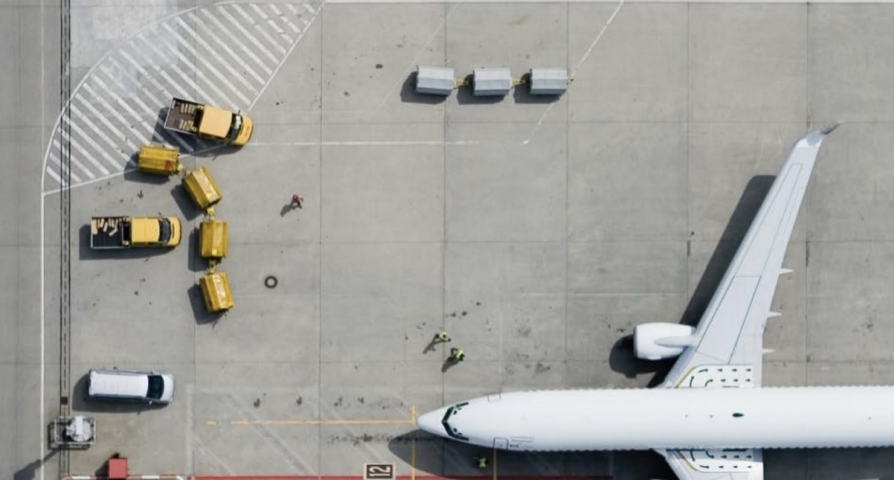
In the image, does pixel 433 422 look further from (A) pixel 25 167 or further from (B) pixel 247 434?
(A) pixel 25 167

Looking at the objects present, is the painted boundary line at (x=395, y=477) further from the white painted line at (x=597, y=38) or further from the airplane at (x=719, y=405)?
the white painted line at (x=597, y=38)

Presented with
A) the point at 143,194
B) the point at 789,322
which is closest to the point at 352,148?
the point at 143,194

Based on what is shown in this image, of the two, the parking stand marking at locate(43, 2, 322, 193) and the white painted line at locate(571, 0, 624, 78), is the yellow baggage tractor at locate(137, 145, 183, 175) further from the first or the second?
the white painted line at locate(571, 0, 624, 78)

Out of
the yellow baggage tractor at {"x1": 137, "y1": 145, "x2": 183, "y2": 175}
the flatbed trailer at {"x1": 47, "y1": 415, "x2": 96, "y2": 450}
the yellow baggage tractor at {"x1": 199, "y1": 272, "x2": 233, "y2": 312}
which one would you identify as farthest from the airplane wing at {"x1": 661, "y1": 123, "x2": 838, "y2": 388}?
the flatbed trailer at {"x1": 47, "y1": 415, "x2": 96, "y2": 450}

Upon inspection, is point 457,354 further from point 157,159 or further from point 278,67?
point 157,159

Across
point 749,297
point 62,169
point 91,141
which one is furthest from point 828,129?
point 62,169

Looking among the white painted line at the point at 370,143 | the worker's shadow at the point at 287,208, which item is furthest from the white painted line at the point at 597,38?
the worker's shadow at the point at 287,208
